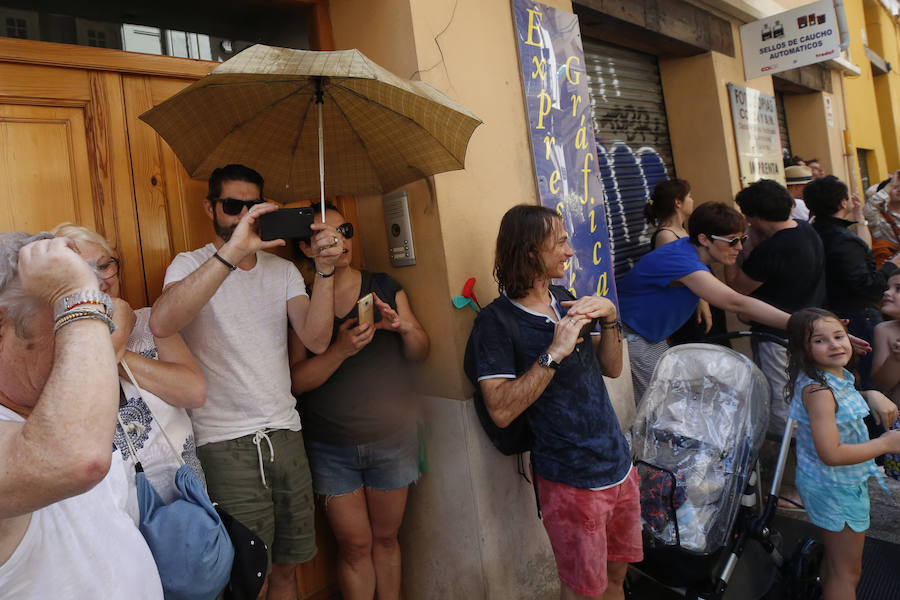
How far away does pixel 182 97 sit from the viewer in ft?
6.71

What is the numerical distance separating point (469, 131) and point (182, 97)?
1064mm

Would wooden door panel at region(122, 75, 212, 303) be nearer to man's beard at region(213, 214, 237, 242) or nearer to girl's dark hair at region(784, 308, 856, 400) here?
man's beard at region(213, 214, 237, 242)

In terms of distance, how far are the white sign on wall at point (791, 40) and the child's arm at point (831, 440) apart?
15.9ft

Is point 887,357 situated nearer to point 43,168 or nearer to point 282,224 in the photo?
point 282,224

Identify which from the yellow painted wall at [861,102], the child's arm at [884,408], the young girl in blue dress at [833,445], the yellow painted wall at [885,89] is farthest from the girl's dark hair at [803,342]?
the yellow painted wall at [885,89]

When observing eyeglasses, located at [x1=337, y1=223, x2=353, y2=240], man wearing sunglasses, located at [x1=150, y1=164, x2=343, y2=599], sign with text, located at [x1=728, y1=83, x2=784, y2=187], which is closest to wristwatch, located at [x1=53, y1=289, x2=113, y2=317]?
man wearing sunglasses, located at [x1=150, y1=164, x2=343, y2=599]

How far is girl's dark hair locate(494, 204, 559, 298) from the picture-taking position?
233 centimetres

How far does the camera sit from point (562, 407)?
90.5 inches

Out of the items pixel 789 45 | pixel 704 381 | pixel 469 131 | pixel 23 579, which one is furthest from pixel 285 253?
pixel 789 45

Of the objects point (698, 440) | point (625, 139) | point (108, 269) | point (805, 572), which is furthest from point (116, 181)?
point (625, 139)

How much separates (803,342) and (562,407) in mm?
1308

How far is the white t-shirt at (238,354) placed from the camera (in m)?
2.21

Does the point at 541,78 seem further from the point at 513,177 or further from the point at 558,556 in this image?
the point at 558,556

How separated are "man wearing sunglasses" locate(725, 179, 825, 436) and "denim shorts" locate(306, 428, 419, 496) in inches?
102
